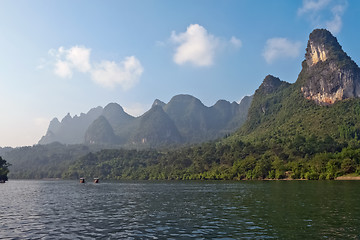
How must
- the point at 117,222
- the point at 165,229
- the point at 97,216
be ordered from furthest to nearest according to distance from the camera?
the point at 97,216
the point at 117,222
the point at 165,229

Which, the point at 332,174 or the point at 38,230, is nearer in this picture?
the point at 38,230

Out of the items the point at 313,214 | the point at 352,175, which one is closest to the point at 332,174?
the point at 352,175

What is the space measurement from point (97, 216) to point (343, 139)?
178294 mm

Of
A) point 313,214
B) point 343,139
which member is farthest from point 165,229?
point 343,139

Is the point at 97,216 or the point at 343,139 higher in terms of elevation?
the point at 343,139

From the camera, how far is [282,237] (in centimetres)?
2377

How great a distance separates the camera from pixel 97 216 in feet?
125

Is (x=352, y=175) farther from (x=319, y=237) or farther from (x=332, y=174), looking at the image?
(x=319, y=237)

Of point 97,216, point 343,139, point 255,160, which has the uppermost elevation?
point 343,139

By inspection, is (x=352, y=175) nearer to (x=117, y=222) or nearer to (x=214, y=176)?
(x=214, y=176)

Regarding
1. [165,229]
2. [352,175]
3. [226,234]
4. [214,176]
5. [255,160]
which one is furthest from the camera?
[214,176]

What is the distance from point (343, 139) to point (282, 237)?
589 feet

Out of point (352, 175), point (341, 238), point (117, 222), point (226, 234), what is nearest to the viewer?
point (341, 238)

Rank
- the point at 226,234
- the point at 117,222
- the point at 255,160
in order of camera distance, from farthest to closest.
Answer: the point at 255,160 → the point at 117,222 → the point at 226,234
